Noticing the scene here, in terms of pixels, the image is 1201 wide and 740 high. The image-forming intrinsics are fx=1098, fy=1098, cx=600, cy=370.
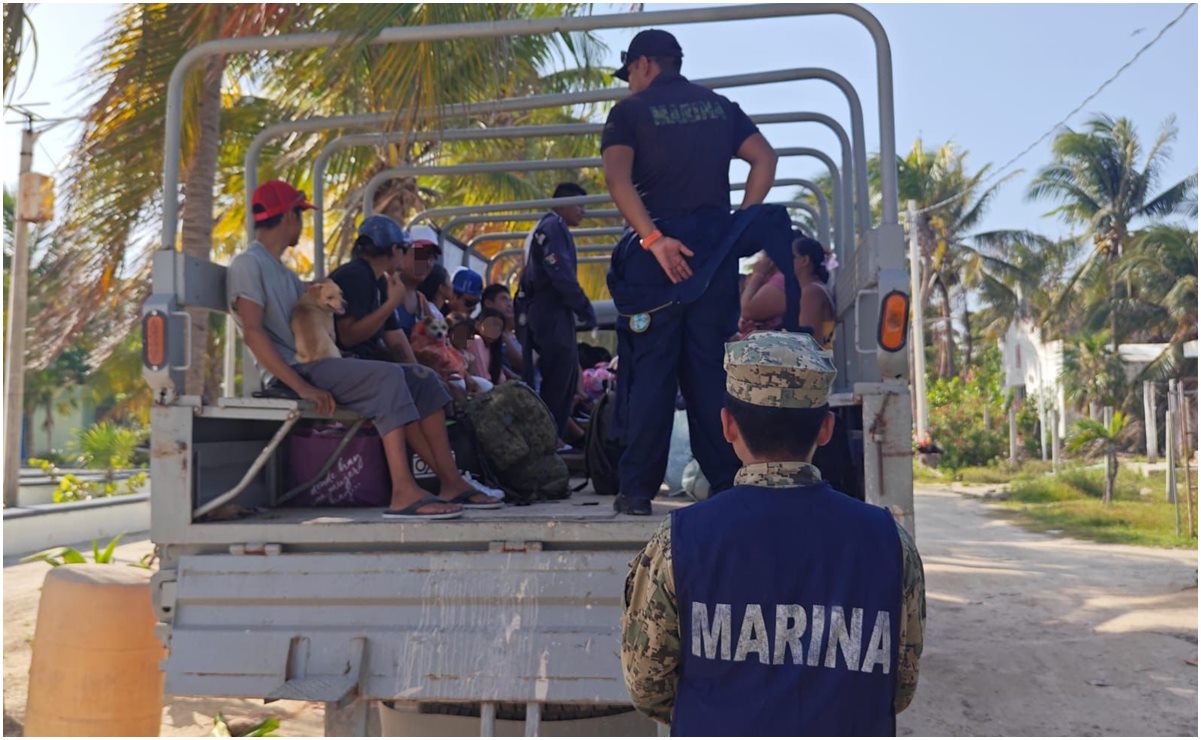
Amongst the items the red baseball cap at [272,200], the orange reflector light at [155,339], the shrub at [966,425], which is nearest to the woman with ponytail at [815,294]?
the red baseball cap at [272,200]

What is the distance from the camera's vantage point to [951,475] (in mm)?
25734

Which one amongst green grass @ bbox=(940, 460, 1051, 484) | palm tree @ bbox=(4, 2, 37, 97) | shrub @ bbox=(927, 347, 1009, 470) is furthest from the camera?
shrub @ bbox=(927, 347, 1009, 470)

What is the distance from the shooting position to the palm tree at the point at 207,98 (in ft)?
19.5

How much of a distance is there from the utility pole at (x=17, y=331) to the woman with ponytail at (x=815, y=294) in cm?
975

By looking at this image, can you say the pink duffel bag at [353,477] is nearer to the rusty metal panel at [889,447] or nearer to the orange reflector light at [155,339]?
the orange reflector light at [155,339]

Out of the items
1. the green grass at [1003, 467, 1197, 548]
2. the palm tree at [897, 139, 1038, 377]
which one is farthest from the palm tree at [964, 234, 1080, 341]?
the green grass at [1003, 467, 1197, 548]

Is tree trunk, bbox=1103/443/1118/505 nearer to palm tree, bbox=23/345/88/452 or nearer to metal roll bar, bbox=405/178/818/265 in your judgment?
metal roll bar, bbox=405/178/818/265

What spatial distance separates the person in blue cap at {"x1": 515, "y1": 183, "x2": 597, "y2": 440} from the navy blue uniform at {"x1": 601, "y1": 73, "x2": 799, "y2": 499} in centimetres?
147

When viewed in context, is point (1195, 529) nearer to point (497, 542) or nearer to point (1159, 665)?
point (1159, 665)

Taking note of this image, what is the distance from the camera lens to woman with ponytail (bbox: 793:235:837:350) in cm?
470

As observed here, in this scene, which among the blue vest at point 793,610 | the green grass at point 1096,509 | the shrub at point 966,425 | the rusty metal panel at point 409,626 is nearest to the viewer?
the blue vest at point 793,610

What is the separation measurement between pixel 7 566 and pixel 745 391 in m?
11.0

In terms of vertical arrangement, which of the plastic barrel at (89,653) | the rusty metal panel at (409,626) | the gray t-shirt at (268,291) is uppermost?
the gray t-shirt at (268,291)

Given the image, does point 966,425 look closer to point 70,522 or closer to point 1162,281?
point 1162,281
